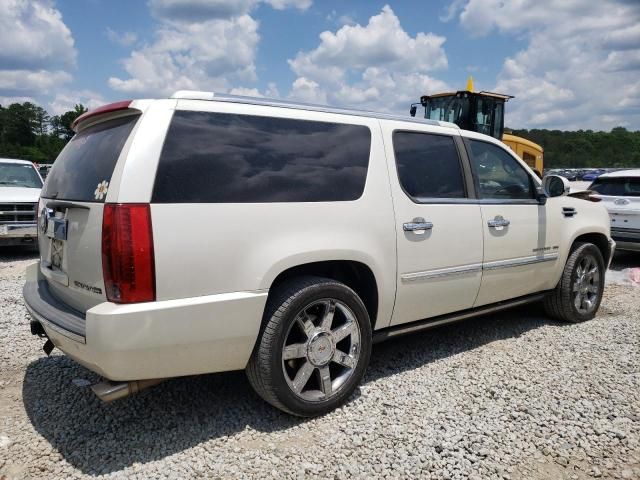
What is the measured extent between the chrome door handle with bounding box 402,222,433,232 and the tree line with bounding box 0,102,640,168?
80.3 metres

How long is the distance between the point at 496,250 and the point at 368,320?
1.47 metres

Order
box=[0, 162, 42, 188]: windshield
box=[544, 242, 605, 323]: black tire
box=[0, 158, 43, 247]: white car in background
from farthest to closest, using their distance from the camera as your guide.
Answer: box=[0, 162, 42, 188]: windshield, box=[0, 158, 43, 247]: white car in background, box=[544, 242, 605, 323]: black tire

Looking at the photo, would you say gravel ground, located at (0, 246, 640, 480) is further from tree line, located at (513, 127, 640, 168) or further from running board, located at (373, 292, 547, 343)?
tree line, located at (513, 127, 640, 168)

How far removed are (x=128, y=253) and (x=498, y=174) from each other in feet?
10.6

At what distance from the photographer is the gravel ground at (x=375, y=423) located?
9.06ft

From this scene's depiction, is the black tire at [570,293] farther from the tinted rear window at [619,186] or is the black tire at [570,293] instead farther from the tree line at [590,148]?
the tree line at [590,148]

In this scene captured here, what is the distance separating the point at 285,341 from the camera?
3.06 meters

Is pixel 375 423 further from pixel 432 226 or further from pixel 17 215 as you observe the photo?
pixel 17 215

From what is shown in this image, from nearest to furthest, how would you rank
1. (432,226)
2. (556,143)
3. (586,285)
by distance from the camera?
(432,226) < (586,285) < (556,143)

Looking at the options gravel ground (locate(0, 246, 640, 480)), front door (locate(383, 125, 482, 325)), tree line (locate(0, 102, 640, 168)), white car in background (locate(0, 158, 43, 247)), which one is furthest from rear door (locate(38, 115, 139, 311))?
tree line (locate(0, 102, 640, 168))

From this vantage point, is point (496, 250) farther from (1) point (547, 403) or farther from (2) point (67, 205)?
(2) point (67, 205)

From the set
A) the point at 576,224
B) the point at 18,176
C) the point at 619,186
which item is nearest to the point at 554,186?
the point at 576,224

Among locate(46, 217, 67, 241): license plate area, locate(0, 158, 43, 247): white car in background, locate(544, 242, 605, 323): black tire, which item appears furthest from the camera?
locate(0, 158, 43, 247): white car in background

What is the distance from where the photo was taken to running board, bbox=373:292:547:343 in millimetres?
3664
